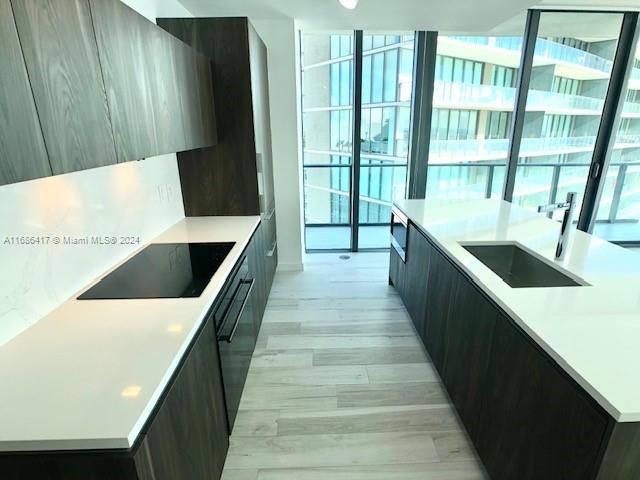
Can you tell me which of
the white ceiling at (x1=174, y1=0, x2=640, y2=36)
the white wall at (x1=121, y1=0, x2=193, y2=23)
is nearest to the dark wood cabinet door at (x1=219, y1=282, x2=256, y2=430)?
the white wall at (x1=121, y1=0, x2=193, y2=23)

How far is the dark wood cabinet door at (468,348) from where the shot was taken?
5.27ft

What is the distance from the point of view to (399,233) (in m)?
3.19

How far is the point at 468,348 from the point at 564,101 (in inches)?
158

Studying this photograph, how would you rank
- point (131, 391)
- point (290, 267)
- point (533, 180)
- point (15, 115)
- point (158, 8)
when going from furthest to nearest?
point (533, 180)
point (290, 267)
point (158, 8)
point (131, 391)
point (15, 115)

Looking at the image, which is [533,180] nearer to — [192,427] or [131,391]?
[192,427]

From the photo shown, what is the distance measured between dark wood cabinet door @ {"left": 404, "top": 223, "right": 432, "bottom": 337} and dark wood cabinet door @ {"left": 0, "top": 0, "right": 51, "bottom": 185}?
2.10 m

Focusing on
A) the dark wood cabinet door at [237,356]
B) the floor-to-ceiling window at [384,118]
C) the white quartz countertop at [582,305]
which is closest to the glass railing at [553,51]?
the floor-to-ceiling window at [384,118]

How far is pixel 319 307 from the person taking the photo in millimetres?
3293

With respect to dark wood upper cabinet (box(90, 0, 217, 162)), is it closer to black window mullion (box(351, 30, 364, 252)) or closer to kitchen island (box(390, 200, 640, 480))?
kitchen island (box(390, 200, 640, 480))

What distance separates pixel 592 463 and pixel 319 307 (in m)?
2.44

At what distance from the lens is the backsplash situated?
1.24 meters

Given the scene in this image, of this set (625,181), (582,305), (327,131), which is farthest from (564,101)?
(582,305)

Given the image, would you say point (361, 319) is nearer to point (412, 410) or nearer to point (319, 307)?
point (319, 307)

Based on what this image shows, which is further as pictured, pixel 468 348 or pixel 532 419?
pixel 468 348
